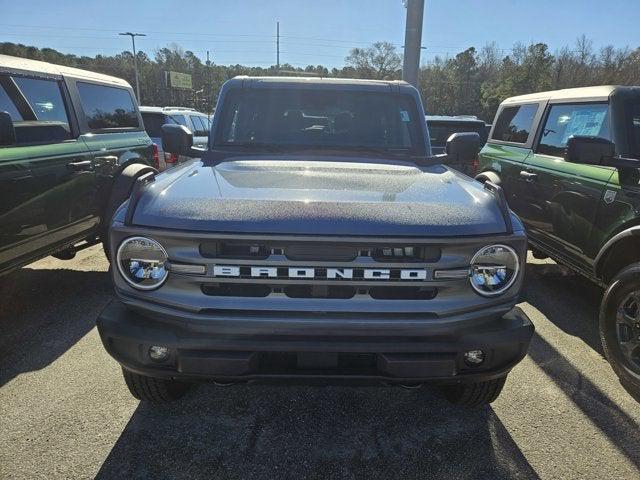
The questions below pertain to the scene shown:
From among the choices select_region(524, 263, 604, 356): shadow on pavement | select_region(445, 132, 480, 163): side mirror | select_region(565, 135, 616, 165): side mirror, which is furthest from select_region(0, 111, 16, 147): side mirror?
select_region(565, 135, 616, 165): side mirror

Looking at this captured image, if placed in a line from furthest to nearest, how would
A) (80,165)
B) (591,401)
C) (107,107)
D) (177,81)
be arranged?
(177,81) → (107,107) → (80,165) → (591,401)

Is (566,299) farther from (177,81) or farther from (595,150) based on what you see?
(177,81)

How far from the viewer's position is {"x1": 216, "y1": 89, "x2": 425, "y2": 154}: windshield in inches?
141

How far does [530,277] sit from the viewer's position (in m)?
5.70

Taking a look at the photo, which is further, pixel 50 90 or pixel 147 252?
pixel 50 90

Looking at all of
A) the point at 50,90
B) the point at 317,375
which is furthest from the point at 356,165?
the point at 50,90

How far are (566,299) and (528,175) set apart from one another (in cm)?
136

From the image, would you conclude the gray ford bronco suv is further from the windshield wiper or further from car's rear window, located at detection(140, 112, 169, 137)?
car's rear window, located at detection(140, 112, 169, 137)

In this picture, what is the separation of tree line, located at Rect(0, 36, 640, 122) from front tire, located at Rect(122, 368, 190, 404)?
3089cm

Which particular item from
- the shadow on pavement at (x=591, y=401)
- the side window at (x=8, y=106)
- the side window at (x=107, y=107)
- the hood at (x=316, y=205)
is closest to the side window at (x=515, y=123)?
the shadow on pavement at (x=591, y=401)

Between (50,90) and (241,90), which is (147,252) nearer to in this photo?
(241,90)

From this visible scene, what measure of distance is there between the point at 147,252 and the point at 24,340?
2.40m

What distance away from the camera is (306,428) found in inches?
106

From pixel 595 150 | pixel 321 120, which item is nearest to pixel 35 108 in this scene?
pixel 321 120
